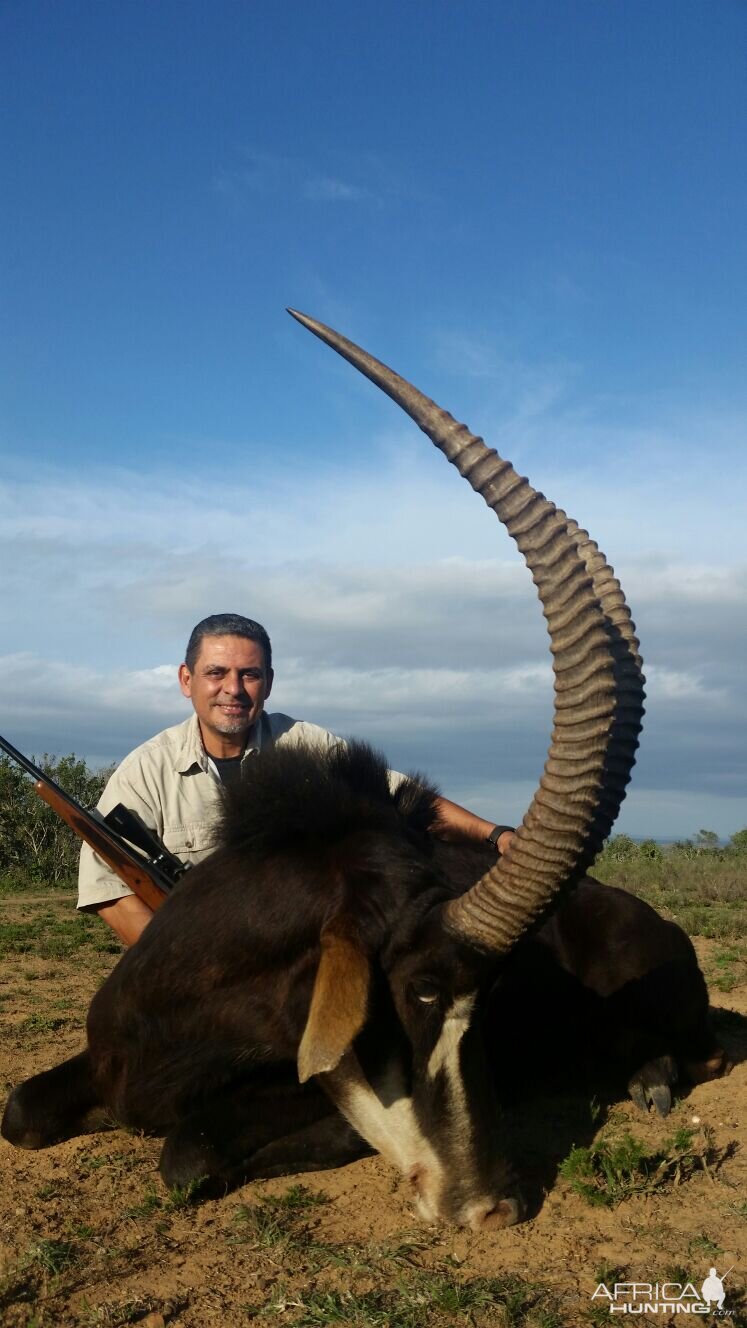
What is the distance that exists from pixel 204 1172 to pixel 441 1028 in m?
1.14

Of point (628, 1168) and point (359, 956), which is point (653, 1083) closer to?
point (628, 1168)

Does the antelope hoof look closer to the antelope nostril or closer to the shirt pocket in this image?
the antelope nostril

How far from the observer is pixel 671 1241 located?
3662 millimetres

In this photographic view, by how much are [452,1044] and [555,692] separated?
129 cm

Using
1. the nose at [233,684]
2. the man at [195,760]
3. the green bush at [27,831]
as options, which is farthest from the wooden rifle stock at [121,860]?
the green bush at [27,831]

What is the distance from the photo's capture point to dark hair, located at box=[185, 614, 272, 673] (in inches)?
Answer: 250

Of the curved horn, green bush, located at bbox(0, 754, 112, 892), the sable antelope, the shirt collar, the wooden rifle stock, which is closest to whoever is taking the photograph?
the curved horn

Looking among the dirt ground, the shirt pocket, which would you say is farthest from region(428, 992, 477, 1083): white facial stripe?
the shirt pocket

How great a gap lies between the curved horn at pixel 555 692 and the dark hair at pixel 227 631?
8.53 feet

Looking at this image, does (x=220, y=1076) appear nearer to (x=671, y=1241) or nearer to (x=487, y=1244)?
(x=487, y=1244)

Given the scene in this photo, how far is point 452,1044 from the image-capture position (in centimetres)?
373

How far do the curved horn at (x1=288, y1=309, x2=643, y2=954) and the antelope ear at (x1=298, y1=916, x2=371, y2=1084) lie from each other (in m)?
0.38

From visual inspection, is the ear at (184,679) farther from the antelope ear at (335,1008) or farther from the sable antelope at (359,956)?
the antelope ear at (335,1008)

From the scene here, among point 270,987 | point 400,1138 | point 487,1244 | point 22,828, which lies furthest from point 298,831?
point 22,828
